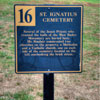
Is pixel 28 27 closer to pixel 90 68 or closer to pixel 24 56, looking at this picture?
pixel 24 56

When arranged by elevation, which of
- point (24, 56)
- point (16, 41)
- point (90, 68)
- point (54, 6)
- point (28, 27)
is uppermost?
point (54, 6)

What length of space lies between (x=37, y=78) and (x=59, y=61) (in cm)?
294

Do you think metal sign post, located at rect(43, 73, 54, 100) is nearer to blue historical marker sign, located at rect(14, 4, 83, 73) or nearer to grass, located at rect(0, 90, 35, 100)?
blue historical marker sign, located at rect(14, 4, 83, 73)

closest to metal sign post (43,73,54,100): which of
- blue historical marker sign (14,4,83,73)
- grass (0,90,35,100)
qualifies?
blue historical marker sign (14,4,83,73)

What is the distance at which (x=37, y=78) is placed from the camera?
252 inches

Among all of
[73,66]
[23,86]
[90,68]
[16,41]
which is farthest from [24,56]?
[90,68]

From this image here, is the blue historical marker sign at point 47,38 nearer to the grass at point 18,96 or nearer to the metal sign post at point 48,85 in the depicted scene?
the metal sign post at point 48,85

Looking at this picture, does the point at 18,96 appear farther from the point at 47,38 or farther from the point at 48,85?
the point at 47,38

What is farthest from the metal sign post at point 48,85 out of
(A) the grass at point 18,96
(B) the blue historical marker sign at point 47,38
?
(A) the grass at point 18,96

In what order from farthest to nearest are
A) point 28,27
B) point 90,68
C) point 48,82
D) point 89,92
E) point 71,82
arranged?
point 90,68, point 71,82, point 89,92, point 48,82, point 28,27

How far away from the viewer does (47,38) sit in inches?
139

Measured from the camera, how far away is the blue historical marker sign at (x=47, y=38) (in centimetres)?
351

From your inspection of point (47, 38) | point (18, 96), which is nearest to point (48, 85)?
point (47, 38)

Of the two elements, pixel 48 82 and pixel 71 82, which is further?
pixel 71 82
